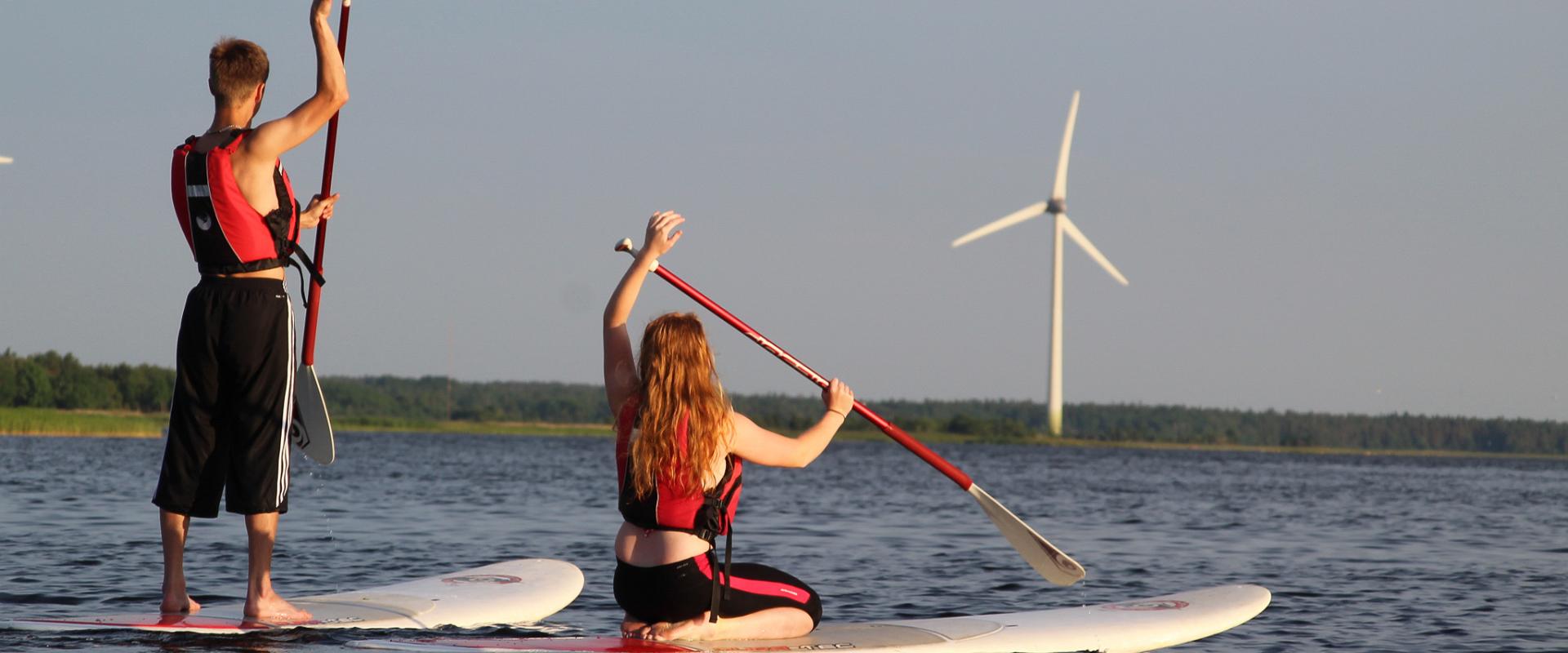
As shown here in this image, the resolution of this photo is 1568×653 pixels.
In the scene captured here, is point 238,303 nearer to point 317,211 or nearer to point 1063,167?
point 317,211

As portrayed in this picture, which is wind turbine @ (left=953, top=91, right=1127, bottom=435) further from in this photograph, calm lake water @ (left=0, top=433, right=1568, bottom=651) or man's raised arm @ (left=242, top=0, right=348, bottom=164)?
man's raised arm @ (left=242, top=0, right=348, bottom=164)

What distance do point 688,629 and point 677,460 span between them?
0.72 metres

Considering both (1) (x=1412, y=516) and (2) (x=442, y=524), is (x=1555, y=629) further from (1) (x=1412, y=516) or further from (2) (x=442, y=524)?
(1) (x=1412, y=516)

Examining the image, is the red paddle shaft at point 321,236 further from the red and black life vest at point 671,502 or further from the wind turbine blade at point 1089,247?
the wind turbine blade at point 1089,247

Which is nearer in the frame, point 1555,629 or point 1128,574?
point 1555,629

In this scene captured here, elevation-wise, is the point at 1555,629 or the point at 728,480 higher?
the point at 728,480

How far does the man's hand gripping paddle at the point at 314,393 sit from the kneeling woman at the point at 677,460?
1506mm

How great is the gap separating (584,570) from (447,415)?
355 feet

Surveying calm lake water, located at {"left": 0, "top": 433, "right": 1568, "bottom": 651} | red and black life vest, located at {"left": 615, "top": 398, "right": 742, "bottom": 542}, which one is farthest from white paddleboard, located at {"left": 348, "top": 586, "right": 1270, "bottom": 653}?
red and black life vest, located at {"left": 615, "top": 398, "right": 742, "bottom": 542}

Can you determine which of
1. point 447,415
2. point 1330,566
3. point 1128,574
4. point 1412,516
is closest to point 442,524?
point 1128,574

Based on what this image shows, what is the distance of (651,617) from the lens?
5602 mm

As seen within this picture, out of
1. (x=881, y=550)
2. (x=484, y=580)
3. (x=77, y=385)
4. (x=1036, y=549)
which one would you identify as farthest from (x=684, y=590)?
(x=77, y=385)

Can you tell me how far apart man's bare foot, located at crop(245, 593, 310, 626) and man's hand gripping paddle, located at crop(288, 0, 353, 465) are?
2.01 ft

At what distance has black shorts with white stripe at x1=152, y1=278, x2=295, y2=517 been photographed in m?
A: 5.63
